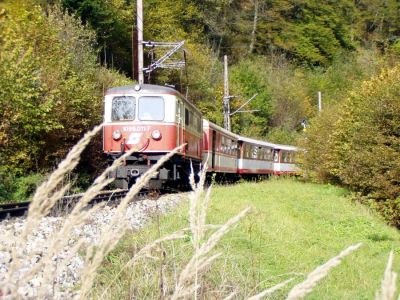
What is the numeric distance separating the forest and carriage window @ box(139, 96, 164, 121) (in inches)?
124

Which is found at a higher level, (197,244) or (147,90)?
(147,90)

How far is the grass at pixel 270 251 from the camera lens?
496 cm

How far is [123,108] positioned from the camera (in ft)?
51.9

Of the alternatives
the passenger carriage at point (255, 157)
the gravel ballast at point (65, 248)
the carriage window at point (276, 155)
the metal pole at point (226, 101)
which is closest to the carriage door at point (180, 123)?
the gravel ballast at point (65, 248)

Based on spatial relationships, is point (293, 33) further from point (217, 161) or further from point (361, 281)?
point (361, 281)

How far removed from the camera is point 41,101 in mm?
18047

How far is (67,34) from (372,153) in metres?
13.4

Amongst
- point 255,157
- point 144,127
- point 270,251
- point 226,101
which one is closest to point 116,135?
point 144,127

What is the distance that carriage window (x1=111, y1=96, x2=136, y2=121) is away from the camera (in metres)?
15.7

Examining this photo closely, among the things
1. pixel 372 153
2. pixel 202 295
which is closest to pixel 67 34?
pixel 372 153

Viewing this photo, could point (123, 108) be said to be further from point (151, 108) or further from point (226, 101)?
point (226, 101)

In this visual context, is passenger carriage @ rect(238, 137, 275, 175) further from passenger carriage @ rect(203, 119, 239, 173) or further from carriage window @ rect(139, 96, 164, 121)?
carriage window @ rect(139, 96, 164, 121)

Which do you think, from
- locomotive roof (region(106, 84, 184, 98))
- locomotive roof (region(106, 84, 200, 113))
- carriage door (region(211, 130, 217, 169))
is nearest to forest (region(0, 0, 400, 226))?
locomotive roof (region(106, 84, 184, 98))

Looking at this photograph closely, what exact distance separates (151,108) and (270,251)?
7276 mm
